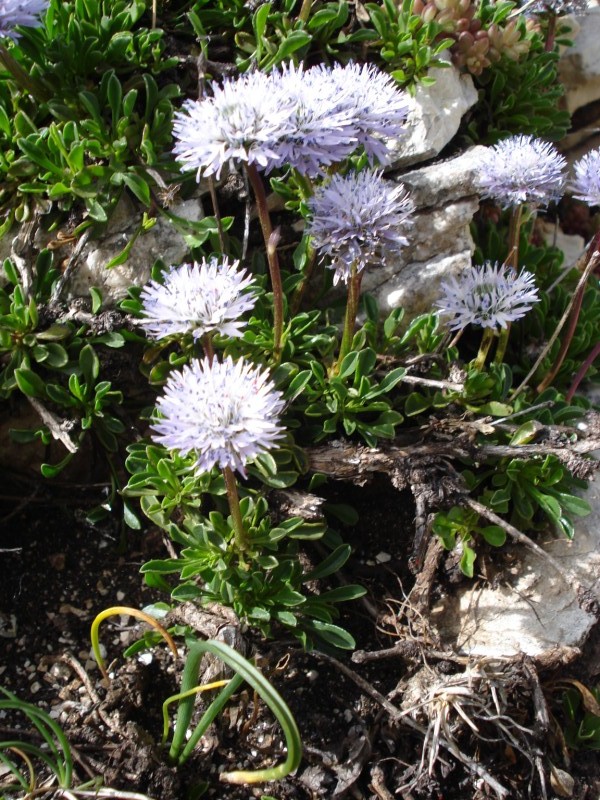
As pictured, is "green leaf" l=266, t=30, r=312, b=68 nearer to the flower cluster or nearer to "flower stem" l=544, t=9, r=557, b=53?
the flower cluster

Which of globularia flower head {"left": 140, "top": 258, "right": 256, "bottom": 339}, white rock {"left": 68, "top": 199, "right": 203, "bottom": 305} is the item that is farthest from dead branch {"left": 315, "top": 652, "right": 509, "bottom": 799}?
white rock {"left": 68, "top": 199, "right": 203, "bottom": 305}

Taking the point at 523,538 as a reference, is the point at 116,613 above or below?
below

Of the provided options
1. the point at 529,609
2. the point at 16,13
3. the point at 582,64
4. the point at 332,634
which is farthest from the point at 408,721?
the point at 582,64

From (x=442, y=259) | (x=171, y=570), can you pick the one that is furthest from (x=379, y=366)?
(x=171, y=570)

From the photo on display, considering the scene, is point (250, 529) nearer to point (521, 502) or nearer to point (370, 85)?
point (521, 502)

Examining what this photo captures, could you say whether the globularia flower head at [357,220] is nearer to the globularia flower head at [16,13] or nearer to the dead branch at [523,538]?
the dead branch at [523,538]

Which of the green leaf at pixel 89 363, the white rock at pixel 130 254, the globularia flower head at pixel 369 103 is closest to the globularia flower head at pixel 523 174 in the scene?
the globularia flower head at pixel 369 103

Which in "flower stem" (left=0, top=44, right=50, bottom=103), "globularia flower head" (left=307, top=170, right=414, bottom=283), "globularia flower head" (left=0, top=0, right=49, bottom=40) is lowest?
"globularia flower head" (left=307, top=170, right=414, bottom=283)

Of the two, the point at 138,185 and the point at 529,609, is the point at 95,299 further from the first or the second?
the point at 529,609
